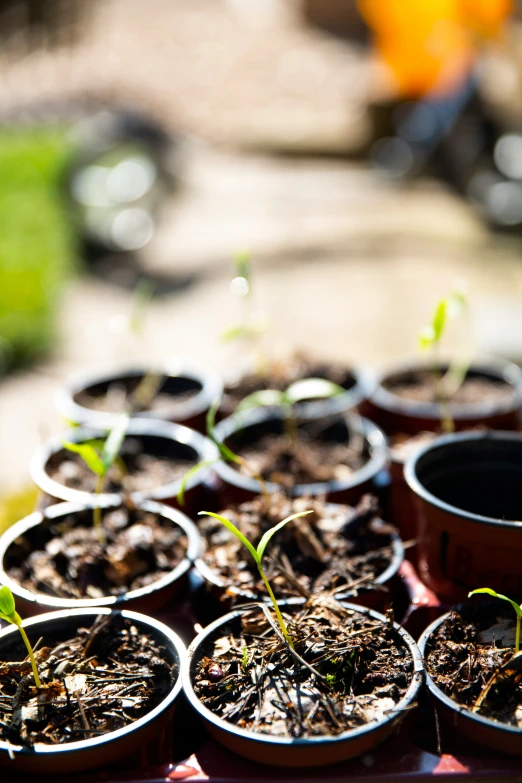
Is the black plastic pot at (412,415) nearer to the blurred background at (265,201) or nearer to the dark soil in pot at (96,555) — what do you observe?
the dark soil in pot at (96,555)

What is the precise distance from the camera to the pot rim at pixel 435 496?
1.41 meters

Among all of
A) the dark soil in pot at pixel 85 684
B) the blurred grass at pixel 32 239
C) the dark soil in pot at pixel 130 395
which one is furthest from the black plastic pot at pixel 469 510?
the blurred grass at pixel 32 239

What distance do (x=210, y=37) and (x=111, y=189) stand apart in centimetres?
1087

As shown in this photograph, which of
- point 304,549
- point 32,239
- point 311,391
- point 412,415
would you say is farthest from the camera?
point 32,239

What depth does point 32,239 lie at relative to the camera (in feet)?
20.3

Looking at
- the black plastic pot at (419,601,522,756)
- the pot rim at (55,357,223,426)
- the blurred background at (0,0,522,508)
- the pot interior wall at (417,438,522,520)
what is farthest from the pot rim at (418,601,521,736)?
the blurred background at (0,0,522,508)

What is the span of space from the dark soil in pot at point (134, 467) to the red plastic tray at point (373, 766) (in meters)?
0.83

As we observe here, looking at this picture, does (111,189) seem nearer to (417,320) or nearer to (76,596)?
(417,320)

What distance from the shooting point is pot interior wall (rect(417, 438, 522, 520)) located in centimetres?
168

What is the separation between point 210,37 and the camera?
54.5ft

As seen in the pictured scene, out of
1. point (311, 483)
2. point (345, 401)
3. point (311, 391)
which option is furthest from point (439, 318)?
point (345, 401)

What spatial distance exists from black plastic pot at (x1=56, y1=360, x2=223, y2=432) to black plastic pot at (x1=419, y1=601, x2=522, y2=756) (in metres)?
1.20

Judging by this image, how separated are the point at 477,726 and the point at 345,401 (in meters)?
1.18

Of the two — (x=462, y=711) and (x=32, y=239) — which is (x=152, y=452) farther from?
(x=32, y=239)
